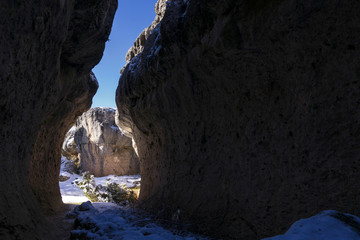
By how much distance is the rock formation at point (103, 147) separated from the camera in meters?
22.1

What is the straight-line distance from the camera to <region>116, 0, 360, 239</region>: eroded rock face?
105 inches

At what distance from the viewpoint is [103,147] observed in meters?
22.1

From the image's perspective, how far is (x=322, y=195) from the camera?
274cm

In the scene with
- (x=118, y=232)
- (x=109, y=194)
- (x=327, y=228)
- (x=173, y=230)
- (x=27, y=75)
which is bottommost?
(x=109, y=194)

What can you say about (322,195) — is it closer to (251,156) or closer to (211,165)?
(251,156)

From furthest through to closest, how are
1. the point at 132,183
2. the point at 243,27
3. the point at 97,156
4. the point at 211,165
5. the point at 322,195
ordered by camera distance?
the point at 97,156, the point at 132,183, the point at 211,165, the point at 243,27, the point at 322,195

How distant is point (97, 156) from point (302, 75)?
71.4ft

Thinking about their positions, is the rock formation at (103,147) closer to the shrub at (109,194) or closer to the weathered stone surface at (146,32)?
the shrub at (109,194)

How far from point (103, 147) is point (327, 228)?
866 inches

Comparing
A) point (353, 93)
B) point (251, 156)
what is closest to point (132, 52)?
point (251, 156)

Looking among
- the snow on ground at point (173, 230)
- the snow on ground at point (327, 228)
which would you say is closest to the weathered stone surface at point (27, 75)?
the snow on ground at point (173, 230)

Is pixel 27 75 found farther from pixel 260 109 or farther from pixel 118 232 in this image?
pixel 260 109

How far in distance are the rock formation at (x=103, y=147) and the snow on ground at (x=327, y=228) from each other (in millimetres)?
21797

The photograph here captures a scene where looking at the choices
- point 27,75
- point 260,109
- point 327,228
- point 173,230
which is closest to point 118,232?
point 173,230
